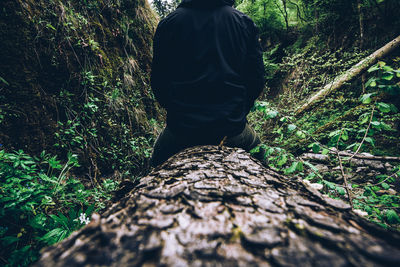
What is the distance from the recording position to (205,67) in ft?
5.05

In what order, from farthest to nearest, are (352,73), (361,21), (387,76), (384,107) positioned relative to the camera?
(361,21), (352,73), (384,107), (387,76)

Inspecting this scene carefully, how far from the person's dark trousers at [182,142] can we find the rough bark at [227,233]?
88cm

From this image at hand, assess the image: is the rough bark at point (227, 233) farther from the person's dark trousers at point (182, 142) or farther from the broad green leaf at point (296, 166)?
the person's dark trousers at point (182, 142)

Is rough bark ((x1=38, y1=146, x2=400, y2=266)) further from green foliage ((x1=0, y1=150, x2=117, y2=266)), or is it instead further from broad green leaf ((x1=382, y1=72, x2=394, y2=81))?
green foliage ((x1=0, y1=150, x2=117, y2=266))

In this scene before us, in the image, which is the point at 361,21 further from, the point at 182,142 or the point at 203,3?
the point at 182,142

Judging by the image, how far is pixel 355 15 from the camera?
169 inches

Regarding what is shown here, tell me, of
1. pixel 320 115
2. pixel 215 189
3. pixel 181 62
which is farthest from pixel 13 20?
pixel 320 115

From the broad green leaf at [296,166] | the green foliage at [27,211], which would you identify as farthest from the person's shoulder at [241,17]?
the green foliage at [27,211]

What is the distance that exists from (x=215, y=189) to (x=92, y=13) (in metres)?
3.91

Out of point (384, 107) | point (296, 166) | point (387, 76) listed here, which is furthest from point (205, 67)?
point (384, 107)

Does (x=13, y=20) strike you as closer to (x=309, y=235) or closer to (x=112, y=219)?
(x=112, y=219)

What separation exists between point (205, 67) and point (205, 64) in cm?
3

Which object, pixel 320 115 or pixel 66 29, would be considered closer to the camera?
pixel 66 29

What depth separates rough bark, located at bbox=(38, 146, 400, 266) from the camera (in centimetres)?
39
